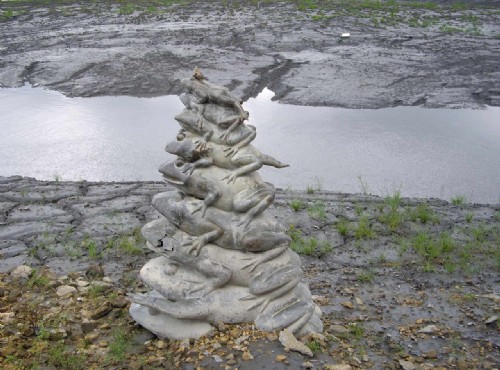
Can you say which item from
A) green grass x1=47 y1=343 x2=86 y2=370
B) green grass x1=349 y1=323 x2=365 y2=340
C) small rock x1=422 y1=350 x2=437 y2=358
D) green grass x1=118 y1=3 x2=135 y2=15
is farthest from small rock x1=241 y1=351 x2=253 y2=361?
green grass x1=118 y1=3 x2=135 y2=15

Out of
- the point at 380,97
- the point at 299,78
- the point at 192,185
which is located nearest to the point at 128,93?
the point at 299,78

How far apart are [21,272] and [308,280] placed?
237cm

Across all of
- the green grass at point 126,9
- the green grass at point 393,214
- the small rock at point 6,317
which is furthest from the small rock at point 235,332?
the green grass at point 126,9

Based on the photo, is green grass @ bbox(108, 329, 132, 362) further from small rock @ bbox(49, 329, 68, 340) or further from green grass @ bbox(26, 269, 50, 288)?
green grass @ bbox(26, 269, 50, 288)

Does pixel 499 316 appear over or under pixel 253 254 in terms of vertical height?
under

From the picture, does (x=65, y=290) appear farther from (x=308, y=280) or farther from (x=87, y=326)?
(x=308, y=280)

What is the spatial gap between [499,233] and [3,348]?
15.7 ft

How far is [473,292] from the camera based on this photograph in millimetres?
5320

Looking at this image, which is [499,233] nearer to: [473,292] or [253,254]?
[473,292]

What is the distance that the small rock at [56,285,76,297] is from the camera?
4973 millimetres

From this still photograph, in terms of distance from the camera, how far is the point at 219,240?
4.15m

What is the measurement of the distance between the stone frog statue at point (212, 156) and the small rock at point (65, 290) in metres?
1.57

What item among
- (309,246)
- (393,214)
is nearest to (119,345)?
(309,246)

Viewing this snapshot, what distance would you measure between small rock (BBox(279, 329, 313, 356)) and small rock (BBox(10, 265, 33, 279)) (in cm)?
243
